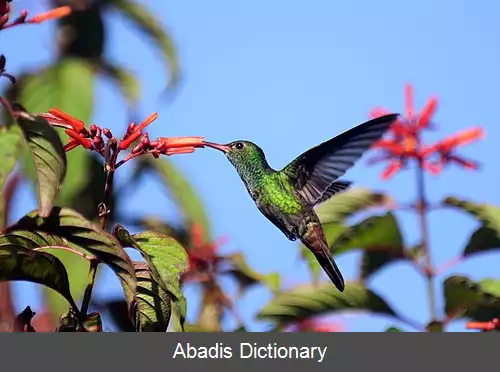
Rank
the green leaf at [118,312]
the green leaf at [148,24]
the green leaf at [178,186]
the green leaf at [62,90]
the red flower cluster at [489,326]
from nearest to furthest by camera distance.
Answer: the red flower cluster at [489,326] < the green leaf at [118,312] < the green leaf at [62,90] < the green leaf at [178,186] < the green leaf at [148,24]

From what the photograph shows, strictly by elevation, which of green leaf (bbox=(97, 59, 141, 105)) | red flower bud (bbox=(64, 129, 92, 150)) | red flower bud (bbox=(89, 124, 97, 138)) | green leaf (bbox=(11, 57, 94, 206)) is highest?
green leaf (bbox=(97, 59, 141, 105))

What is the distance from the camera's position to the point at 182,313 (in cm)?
202

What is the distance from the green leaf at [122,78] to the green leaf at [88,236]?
15.8 ft

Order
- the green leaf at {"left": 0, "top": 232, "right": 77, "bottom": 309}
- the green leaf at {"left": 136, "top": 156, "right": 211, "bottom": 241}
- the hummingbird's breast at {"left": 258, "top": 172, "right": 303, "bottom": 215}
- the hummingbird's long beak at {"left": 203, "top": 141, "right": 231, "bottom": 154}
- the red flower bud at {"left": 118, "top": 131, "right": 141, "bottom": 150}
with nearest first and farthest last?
the green leaf at {"left": 0, "top": 232, "right": 77, "bottom": 309}, the red flower bud at {"left": 118, "top": 131, "right": 141, "bottom": 150}, the hummingbird's long beak at {"left": 203, "top": 141, "right": 231, "bottom": 154}, the hummingbird's breast at {"left": 258, "top": 172, "right": 303, "bottom": 215}, the green leaf at {"left": 136, "top": 156, "right": 211, "bottom": 241}

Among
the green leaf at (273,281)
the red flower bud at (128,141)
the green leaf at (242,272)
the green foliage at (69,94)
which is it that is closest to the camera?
the red flower bud at (128,141)

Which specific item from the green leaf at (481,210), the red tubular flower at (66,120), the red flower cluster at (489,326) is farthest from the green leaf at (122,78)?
the red tubular flower at (66,120)

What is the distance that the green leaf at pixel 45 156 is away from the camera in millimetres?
1803

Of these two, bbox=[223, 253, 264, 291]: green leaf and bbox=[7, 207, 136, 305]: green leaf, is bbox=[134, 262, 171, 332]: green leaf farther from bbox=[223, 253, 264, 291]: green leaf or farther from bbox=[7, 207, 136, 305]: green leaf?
bbox=[223, 253, 264, 291]: green leaf

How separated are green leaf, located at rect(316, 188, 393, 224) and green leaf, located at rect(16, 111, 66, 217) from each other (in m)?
1.83

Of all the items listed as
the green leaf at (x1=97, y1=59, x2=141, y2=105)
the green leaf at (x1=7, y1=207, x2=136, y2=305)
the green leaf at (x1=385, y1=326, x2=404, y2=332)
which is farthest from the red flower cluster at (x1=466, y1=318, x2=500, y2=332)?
the green leaf at (x1=97, y1=59, x2=141, y2=105)

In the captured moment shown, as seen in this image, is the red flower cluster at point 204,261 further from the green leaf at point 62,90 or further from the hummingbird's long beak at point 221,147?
the green leaf at point 62,90

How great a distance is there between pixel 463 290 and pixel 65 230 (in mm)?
1654

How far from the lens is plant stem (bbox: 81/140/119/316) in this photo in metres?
1.89

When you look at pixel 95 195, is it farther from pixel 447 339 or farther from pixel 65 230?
pixel 65 230
